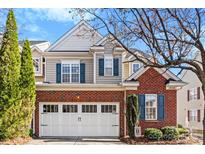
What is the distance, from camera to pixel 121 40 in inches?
328

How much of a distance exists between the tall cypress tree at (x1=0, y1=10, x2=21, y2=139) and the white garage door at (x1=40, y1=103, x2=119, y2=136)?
121cm

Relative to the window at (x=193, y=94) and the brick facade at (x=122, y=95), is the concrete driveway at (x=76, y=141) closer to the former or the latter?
the brick facade at (x=122, y=95)

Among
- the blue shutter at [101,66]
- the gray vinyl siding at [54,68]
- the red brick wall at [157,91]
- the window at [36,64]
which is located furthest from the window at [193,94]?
the window at [36,64]

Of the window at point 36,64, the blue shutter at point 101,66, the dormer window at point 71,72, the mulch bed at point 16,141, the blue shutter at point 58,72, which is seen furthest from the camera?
the dormer window at point 71,72

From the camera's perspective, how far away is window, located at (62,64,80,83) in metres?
12.8

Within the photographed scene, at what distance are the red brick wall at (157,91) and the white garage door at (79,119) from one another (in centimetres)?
77

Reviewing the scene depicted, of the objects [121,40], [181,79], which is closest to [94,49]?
[181,79]

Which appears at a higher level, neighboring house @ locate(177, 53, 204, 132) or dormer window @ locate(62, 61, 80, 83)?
dormer window @ locate(62, 61, 80, 83)

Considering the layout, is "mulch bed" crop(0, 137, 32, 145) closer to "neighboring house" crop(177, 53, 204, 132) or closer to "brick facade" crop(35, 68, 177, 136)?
"brick facade" crop(35, 68, 177, 136)

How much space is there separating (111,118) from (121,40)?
3.76 metres

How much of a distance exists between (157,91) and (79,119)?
2.23m

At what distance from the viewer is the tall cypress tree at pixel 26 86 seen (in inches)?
423

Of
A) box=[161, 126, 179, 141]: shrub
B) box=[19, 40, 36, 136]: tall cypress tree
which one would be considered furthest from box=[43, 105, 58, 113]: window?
box=[161, 126, 179, 141]: shrub

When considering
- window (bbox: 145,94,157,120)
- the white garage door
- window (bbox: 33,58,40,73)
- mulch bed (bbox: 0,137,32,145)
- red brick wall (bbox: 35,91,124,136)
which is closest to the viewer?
mulch bed (bbox: 0,137,32,145)
